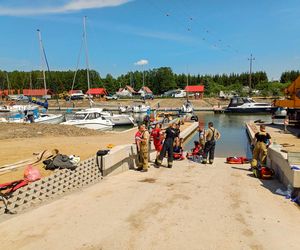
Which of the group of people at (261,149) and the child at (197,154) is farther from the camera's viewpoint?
the child at (197,154)

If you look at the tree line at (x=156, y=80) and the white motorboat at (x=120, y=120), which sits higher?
the tree line at (x=156, y=80)

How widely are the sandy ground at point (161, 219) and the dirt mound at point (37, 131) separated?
13905 millimetres

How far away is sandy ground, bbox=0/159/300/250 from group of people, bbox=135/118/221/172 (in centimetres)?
203

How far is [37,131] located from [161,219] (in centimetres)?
1850

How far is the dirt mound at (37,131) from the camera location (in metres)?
21.5

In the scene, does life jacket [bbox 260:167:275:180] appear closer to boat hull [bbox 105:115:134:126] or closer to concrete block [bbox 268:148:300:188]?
concrete block [bbox 268:148:300:188]

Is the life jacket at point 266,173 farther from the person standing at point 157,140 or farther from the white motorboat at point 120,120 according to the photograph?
the white motorboat at point 120,120

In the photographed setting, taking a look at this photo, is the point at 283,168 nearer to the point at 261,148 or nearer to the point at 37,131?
the point at 261,148

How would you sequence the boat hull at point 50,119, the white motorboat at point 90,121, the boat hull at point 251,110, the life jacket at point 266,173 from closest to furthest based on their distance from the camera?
the life jacket at point 266,173
the white motorboat at point 90,121
the boat hull at point 50,119
the boat hull at point 251,110

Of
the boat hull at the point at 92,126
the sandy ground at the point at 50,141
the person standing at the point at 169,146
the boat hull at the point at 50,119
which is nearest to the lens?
the person standing at the point at 169,146

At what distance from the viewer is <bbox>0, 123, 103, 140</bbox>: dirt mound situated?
70.6 feet

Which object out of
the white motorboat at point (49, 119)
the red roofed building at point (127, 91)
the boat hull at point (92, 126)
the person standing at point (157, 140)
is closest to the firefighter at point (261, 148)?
the person standing at point (157, 140)

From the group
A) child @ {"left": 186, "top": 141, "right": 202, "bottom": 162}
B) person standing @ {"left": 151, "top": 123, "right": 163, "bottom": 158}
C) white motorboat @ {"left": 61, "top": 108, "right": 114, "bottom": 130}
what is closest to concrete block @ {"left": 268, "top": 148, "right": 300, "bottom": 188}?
child @ {"left": 186, "top": 141, "right": 202, "bottom": 162}

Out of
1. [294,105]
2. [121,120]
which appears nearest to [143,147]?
[294,105]
